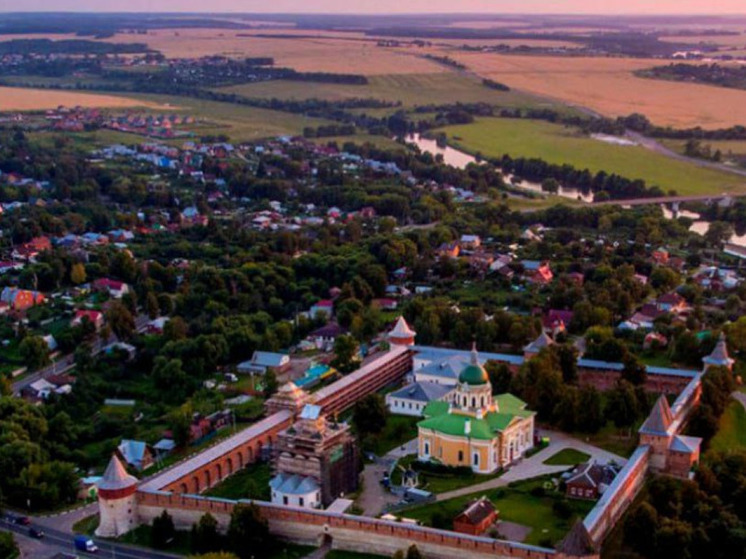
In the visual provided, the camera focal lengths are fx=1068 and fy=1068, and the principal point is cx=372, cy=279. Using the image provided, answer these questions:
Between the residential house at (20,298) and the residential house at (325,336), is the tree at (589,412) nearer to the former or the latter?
the residential house at (325,336)

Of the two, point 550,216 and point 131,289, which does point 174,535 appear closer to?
point 131,289

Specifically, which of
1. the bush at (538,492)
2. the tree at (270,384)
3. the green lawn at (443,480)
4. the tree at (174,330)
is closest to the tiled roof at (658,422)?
the bush at (538,492)

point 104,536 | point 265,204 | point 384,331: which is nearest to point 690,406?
A: point 384,331

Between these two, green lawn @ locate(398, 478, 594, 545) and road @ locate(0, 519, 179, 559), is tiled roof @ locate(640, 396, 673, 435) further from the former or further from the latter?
road @ locate(0, 519, 179, 559)

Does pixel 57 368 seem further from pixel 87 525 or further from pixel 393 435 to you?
pixel 393 435

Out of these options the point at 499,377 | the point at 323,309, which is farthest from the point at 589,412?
the point at 323,309

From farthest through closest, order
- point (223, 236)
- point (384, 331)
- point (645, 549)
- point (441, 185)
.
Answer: point (441, 185)
point (223, 236)
point (384, 331)
point (645, 549)

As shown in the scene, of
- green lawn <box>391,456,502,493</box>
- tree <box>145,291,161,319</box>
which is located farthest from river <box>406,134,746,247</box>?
green lawn <box>391,456,502,493</box>
